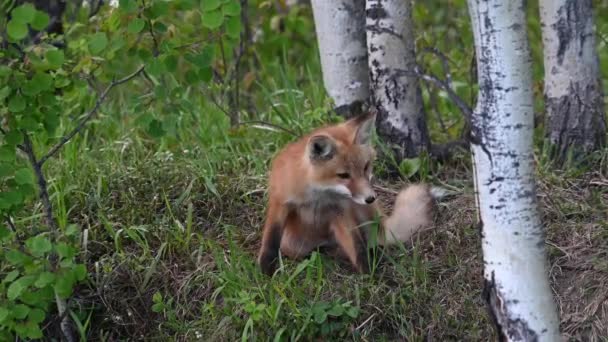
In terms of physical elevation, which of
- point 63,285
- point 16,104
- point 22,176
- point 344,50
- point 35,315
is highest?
point 16,104

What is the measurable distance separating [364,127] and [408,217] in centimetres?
47

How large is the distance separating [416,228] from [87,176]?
1697 millimetres

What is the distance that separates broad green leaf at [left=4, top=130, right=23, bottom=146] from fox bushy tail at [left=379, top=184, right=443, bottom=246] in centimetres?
168

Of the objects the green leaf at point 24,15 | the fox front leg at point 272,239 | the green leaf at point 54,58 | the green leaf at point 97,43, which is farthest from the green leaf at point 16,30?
the fox front leg at point 272,239

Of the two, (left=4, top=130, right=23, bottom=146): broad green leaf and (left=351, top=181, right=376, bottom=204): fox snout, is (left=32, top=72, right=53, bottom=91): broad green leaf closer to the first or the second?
(left=4, top=130, right=23, bottom=146): broad green leaf

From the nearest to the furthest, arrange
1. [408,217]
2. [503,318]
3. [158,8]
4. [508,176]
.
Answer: [508,176]
[503,318]
[158,8]
[408,217]

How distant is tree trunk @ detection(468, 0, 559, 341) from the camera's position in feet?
10.7

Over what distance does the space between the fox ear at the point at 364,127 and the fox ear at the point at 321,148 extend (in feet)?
0.58

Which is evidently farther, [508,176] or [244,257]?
[244,257]

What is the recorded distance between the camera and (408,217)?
4.57m

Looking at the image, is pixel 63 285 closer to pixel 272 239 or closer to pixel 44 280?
pixel 44 280

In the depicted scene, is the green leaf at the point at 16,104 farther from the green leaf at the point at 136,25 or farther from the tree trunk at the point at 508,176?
the tree trunk at the point at 508,176

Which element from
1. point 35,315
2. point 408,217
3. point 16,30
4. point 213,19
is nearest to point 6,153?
point 16,30

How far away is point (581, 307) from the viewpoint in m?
4.10
